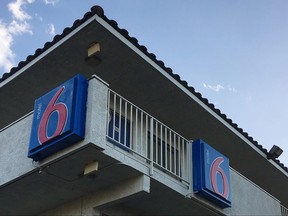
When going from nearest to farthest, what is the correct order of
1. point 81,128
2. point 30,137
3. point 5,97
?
point 81,128 → point 30,137 → point 5,97

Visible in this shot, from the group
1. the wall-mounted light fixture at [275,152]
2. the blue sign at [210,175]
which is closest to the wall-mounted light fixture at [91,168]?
the blue sign at [210,175]

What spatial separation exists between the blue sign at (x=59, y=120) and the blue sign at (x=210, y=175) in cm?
307

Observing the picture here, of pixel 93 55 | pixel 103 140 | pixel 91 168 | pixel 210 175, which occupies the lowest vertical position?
pixel 91 168

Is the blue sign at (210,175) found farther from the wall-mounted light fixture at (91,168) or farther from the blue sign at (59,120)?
the blue sign at (59,120)

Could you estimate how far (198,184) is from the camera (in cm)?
1013

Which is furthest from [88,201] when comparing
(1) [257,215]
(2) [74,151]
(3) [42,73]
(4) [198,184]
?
(1) [257,215]

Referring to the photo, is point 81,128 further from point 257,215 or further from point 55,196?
point 257,215

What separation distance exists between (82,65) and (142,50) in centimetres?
136

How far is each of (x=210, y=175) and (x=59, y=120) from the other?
3602mm

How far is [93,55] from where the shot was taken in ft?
32.5

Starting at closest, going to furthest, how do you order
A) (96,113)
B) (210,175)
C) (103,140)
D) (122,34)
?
(103,140) → (96,113) → (122,34) → (210,175)

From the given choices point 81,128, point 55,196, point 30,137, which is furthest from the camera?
point 55,196

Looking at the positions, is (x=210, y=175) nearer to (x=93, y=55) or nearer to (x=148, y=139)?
(x=148, y=139)

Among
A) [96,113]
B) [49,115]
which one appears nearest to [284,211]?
[96,113]
